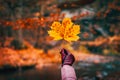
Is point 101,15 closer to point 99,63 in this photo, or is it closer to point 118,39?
point 99,63

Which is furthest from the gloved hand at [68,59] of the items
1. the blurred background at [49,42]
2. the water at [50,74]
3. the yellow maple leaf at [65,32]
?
the water at [50,74]

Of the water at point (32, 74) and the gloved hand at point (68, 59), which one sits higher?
the gloved hand at point (68, 59)

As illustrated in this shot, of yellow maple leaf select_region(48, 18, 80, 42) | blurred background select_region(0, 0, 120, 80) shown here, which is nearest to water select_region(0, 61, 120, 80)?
blurred background select_region(0, 0, 120, 80)

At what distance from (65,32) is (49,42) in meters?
28.3

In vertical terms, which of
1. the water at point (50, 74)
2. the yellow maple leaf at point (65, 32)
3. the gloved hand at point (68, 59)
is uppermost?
the yellow maple leaf at point (65, 32)

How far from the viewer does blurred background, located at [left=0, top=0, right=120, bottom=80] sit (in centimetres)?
1583

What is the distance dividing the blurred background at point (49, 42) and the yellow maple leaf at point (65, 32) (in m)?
9.59

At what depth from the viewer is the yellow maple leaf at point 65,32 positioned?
3.42 metres

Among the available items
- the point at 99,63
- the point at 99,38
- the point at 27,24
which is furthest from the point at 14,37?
the point at 99,38

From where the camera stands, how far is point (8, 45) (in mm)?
23031

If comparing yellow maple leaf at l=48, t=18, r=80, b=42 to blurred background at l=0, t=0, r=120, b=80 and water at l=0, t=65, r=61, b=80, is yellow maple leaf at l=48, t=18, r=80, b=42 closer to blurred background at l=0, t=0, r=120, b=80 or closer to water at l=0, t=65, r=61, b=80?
blurred background at l=0, t=0, r=120, b=80

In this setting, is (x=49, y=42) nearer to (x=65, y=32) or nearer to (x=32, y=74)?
(x=32, y=74)

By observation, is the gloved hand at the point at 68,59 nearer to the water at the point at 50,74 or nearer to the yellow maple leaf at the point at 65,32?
the yellow maple leaf at the point at 65,32

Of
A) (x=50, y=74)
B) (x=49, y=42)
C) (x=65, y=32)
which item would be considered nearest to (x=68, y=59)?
(x=65, y=32)
